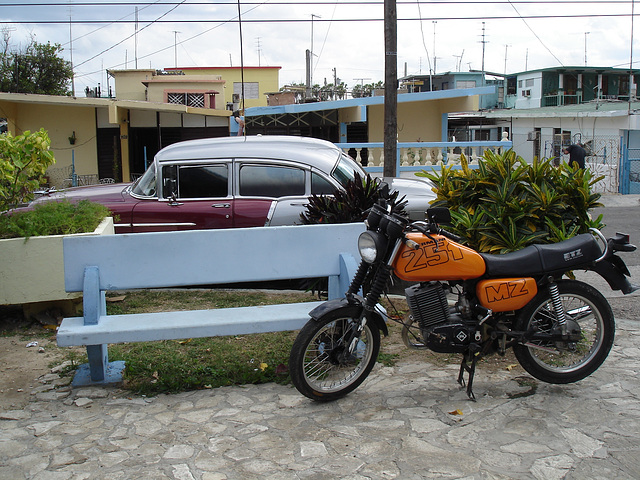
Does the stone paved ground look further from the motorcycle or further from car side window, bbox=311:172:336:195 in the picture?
car side window, bbox=311:172:336:195

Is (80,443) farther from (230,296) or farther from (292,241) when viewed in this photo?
(230,296)

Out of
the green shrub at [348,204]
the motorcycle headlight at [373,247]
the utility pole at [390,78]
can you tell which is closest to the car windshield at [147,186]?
the green shrub at [348,204]

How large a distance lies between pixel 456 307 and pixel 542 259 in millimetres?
647

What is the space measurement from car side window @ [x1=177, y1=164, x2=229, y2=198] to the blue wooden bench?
2.92m

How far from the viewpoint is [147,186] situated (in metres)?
8.11

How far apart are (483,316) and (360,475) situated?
1.44m

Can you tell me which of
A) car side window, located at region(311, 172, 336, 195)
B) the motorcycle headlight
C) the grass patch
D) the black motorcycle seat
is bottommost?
the grass patch

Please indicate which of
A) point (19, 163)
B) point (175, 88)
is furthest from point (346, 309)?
point (175, 88)

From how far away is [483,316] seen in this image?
4.39 metres

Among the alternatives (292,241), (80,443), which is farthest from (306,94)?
(80,443)

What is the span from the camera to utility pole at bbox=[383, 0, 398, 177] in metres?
12.0

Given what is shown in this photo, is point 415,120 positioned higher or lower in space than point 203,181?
higher

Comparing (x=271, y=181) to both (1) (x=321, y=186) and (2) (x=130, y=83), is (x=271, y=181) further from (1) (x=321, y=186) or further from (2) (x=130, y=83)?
(2) (x=130, y=83)

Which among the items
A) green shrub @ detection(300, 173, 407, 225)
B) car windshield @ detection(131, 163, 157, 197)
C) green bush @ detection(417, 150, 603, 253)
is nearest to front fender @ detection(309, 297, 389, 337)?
green bush @ detection(417, 150, 603, 253)
